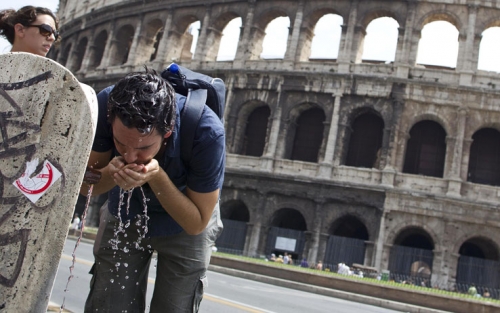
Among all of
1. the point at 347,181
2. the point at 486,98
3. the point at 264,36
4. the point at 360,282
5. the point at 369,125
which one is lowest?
the point at 360,282

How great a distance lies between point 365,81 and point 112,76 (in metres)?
13.3

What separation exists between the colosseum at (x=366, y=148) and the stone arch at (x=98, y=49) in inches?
371

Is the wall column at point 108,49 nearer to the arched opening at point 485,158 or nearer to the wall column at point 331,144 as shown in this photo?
the wall column at point 331,144

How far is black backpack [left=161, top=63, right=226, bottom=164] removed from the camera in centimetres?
250

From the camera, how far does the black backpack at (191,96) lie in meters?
2.50

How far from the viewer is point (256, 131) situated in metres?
23.4

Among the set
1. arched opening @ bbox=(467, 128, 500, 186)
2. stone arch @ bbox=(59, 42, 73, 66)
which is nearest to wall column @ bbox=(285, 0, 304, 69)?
arched opening @ bbox=(467, 128, 500, 186)

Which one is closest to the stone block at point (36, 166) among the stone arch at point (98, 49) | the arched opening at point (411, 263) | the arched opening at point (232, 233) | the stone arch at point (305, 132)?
the arched opening at point (411, 263)

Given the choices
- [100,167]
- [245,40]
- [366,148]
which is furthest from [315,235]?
[100,167]

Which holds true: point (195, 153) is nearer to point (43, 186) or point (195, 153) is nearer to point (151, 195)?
point (151, 195)

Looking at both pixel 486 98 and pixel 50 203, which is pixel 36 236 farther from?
pixel 486 98

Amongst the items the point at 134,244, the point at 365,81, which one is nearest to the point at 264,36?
the point at 365,81

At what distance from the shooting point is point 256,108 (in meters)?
23.5

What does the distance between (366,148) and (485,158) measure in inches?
177
